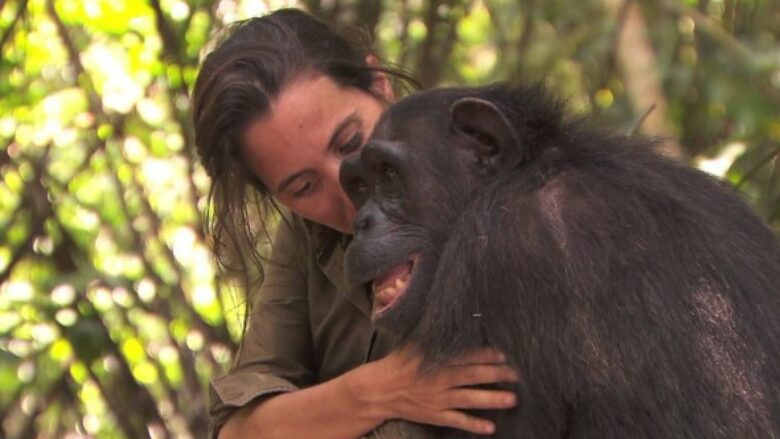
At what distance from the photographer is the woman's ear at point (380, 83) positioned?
368 centimetres

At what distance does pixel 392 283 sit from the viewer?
317cm

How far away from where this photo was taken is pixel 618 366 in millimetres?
2893

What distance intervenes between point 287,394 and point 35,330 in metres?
1.41

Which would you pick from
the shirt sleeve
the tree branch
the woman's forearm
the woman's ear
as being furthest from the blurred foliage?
the woman's forearm

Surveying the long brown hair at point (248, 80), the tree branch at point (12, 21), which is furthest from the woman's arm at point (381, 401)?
the tree branch at point (12, 21)

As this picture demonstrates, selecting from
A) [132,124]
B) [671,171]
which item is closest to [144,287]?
[132,124]

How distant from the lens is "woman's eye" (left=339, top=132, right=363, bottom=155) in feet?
11.4

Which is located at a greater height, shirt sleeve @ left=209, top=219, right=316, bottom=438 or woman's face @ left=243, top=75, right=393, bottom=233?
woman's face @ left=243, top=75, right=393, bottom=233

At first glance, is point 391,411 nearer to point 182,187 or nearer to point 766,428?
point 766,428

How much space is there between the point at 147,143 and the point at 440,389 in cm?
257

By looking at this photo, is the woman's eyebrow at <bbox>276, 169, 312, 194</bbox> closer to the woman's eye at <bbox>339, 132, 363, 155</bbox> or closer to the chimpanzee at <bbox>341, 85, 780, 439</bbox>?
the woman's eye at <bbox>339, 132, 363, 155</bbox>

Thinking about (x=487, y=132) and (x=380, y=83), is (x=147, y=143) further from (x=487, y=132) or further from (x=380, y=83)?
(x=487, y=132)

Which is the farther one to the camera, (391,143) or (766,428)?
(391,143)

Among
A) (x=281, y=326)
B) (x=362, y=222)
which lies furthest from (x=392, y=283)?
(x=281, y=326)
